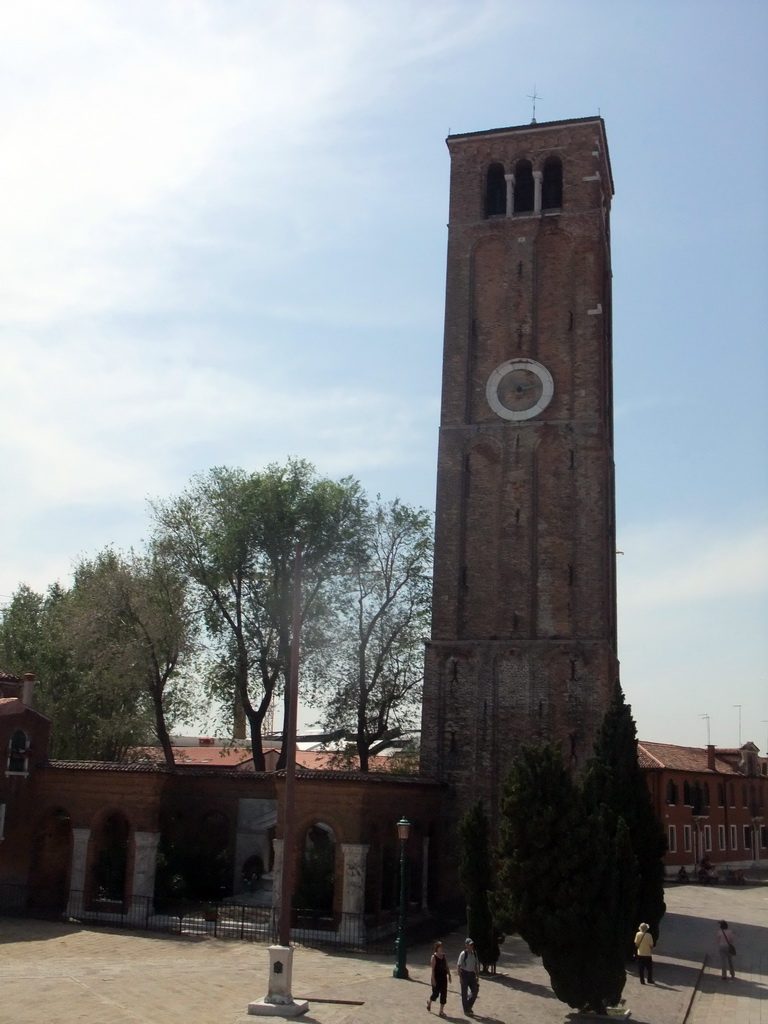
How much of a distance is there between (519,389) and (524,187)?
8.53 metres

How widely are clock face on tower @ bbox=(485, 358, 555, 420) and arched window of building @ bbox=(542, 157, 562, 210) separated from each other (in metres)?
6.63

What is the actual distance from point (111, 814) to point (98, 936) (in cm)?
437

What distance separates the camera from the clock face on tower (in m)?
34.2

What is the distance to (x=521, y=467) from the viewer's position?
33.9m

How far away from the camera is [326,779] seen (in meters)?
26.0

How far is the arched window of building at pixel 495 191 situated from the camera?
37562mm

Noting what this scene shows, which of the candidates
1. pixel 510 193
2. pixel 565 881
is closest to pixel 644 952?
pixel 565 881

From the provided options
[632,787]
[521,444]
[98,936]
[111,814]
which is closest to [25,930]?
[98,936]

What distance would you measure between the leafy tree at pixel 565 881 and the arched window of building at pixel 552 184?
2412 centimetres

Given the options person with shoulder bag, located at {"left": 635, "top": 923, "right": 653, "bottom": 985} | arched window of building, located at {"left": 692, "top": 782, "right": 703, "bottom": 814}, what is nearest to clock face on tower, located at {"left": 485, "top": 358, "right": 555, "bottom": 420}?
person with shoulder bag, located at {"left": 635, "top": 923, "right": 653, "bottom": 985}

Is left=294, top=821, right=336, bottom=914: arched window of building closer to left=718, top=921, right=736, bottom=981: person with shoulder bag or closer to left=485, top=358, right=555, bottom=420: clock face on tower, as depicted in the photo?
left=718, top=921, right=736, bottom=981: person with shoulder bag

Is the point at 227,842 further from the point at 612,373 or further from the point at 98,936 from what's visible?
the point at 612,373

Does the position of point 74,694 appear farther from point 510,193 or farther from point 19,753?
point 510,193

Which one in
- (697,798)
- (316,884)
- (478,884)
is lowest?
(316,884)
